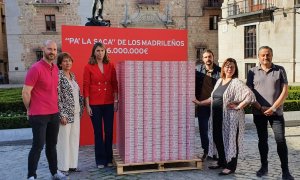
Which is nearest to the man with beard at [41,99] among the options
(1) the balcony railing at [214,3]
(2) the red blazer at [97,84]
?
(2) the red blazer at [97,84]

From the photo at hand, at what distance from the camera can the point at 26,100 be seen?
472cm

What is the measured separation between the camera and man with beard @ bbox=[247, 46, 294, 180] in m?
5.11

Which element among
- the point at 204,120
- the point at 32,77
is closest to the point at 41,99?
the point at 32,77

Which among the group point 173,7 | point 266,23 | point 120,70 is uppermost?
point 173,7

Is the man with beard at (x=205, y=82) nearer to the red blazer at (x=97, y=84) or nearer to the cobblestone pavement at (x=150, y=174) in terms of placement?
the cobblestone pavement at (x=150, y=174)

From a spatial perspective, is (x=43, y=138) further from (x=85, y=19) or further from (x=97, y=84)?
(x=85, y=19)

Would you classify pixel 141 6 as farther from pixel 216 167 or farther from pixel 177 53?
pixel 216 167

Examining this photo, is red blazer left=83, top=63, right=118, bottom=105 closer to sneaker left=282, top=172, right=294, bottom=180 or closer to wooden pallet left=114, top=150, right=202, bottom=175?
wooden pallet left=114, top=150, right=202, bottom=175

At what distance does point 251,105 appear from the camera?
5.39 m

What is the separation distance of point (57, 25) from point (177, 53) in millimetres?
25809

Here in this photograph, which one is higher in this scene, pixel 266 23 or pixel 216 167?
Answer: pixel 266 23

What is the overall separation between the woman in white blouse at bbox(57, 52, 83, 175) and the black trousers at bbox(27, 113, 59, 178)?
0.30 metres

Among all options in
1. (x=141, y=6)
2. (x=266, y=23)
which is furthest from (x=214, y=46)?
(x=266, y=23)

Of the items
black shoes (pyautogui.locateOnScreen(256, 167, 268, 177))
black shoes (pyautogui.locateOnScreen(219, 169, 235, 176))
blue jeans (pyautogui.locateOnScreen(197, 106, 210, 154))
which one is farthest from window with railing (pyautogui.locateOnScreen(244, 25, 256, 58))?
black shoes (pyautogui.locateOnScreen(219, 169, 235, 176))
